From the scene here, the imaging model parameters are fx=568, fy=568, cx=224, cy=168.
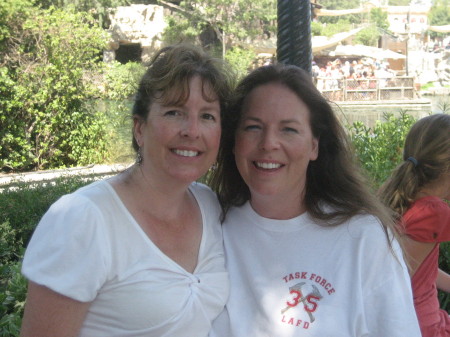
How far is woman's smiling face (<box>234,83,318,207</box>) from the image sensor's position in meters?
2.04

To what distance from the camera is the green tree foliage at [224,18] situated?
30781 millimetres

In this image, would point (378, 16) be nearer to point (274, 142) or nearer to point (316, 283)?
point (274, 142)

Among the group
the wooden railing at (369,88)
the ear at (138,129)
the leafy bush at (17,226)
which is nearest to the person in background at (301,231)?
the ear at (138,129)

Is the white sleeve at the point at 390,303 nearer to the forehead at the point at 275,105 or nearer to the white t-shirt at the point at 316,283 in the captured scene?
the white t-shirt at the point at 316,283

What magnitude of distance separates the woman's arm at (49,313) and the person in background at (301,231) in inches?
20.5

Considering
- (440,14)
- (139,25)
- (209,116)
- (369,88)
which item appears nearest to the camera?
(209,116)

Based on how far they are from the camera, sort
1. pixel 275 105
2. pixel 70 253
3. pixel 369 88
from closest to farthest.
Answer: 1. pixel 70 253
2. pixel 275 105
3. pixel 369 88

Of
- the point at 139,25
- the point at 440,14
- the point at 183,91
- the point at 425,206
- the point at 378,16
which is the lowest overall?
the point at 425,206

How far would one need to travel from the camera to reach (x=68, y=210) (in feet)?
5.47

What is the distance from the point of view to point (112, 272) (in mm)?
1687

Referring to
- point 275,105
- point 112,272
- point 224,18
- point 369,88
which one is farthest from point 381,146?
point 224,18

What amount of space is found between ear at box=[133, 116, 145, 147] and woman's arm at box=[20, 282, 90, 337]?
24.4 inches

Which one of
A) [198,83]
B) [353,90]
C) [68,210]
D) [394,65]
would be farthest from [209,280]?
[394,65]

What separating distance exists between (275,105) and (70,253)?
0.91m
